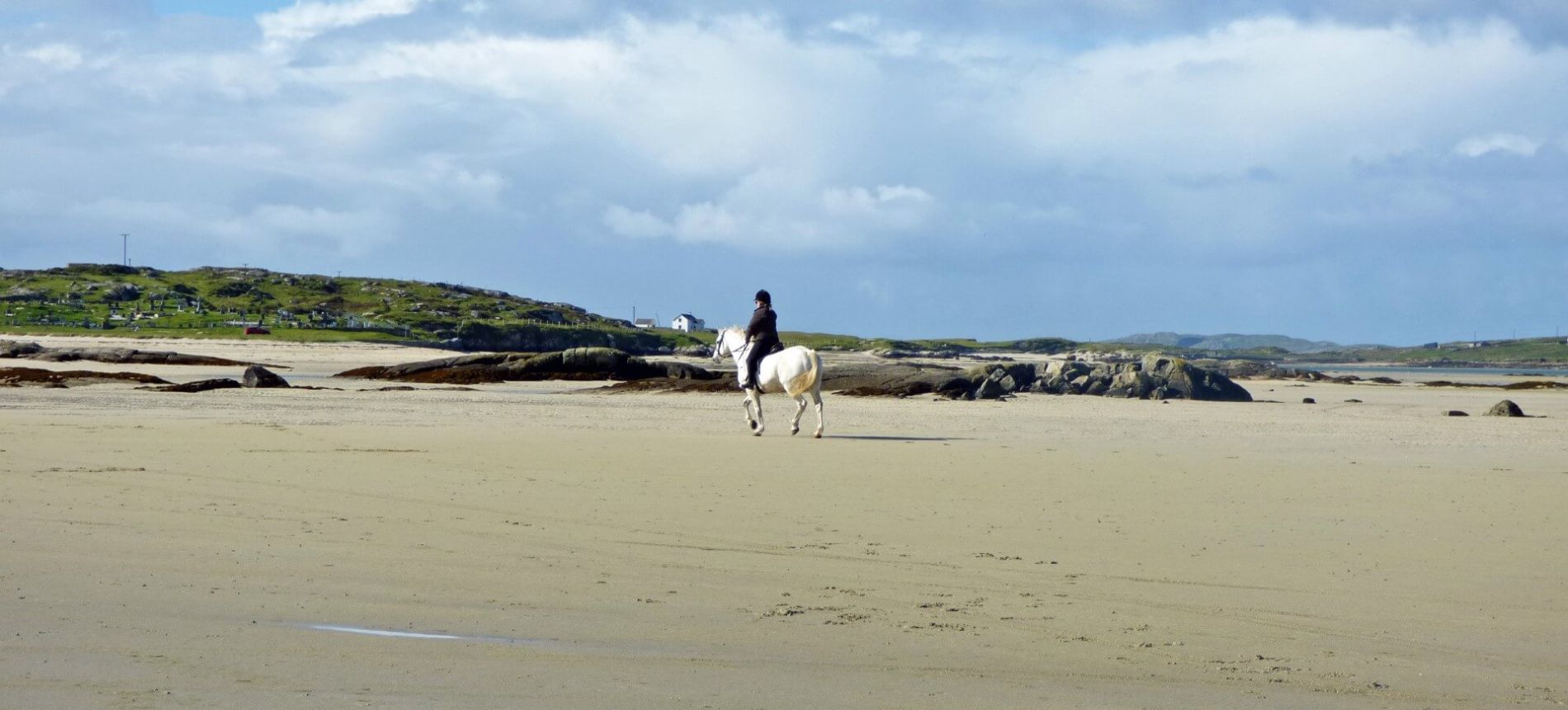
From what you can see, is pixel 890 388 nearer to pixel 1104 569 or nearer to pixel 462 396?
pixel 462 396

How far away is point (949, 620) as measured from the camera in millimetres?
6820

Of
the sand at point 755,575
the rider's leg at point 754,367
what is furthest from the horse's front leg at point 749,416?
the sand at point 755,575

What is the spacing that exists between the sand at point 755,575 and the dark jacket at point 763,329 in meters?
5.03

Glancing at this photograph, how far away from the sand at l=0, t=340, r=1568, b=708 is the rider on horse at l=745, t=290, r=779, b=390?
480cm

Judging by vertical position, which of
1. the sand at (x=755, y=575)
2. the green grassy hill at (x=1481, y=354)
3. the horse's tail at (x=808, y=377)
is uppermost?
Answer: the green grassy hill at (x=1481, y=354)

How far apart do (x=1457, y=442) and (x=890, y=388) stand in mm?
13680

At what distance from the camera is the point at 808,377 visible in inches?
784

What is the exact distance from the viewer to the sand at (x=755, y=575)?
18.4 ft

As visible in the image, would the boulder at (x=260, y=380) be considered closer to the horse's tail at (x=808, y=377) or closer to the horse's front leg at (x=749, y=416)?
the horse's front leg at (x=749, y=416)

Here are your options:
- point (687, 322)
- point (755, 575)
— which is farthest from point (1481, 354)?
point (755, 575)

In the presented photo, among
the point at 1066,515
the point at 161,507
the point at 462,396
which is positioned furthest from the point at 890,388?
the point at 161,507

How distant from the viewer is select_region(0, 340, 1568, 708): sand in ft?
18.4

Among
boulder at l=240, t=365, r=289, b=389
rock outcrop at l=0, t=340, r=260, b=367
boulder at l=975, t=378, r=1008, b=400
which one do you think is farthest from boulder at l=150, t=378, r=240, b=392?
boulder at l=975, t=378, r=1008, b=400

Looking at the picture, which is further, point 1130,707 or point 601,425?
point 601,425
